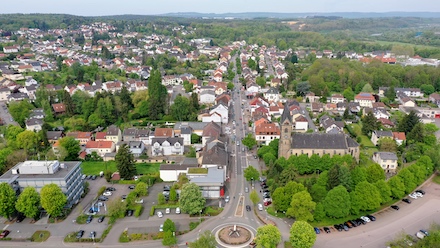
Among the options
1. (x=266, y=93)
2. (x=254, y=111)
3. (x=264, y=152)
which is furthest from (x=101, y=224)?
(x=266, y=93)

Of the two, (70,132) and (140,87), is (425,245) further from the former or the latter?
(140,87)

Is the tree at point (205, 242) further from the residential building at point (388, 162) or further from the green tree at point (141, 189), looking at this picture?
the residential building at point (388, 162)

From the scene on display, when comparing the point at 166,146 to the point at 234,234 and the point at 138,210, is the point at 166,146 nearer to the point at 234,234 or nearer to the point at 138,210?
the point at 138,210

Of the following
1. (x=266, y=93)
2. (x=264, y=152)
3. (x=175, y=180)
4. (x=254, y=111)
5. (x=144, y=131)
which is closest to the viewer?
(x=175, y=180)

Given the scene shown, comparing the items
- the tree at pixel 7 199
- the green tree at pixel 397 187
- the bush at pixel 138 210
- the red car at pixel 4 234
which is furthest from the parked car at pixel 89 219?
the green tree at pixel 397 187

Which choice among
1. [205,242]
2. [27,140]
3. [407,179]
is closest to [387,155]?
[407,179]

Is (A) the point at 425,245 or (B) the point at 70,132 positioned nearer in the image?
(A) the point at 425,245
